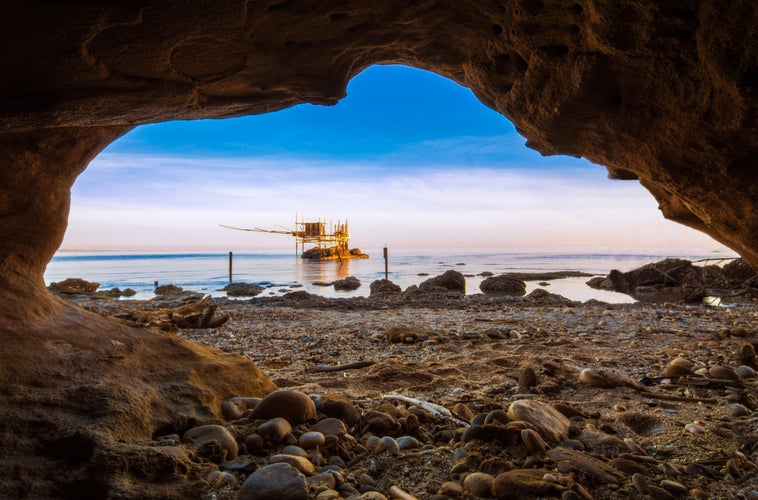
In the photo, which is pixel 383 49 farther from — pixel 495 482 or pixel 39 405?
pixel 39 405

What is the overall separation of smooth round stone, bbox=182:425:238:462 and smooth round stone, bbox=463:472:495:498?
127 cm

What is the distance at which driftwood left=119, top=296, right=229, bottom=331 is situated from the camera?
4145mm

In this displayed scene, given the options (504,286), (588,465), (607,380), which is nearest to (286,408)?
(588,465)

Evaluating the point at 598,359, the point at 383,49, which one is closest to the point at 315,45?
the point at 383,49

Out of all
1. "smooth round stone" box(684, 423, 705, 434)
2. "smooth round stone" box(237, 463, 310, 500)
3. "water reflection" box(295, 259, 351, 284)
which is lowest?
"water reflection" box(295, 259, 351, 284)

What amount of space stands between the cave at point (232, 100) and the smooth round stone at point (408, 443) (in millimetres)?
1250

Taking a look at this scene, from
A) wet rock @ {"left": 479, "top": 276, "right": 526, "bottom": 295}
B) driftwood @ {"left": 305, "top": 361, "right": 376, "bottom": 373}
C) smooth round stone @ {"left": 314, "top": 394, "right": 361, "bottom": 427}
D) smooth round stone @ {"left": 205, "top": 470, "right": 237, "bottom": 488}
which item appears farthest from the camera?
wet rock @ {"left": 479, "top": 276, "right": 526, "bottom": 295}

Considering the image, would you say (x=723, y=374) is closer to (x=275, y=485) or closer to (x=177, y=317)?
(x=275, y=485)

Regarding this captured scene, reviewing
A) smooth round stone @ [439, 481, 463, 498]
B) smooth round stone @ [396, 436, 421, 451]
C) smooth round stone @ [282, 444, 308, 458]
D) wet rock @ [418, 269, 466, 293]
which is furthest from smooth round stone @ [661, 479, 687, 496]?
wet rock @ [418, 269, 466, 293]

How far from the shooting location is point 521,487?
1994 mm

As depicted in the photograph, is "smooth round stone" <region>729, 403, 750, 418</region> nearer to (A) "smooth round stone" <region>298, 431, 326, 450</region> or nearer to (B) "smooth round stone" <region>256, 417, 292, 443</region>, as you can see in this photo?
(A) "smooth round stone" <region>298, 431, 326, 450</region>

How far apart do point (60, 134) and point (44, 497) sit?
2.64m

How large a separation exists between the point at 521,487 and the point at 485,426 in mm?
607

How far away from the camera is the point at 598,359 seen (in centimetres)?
504
